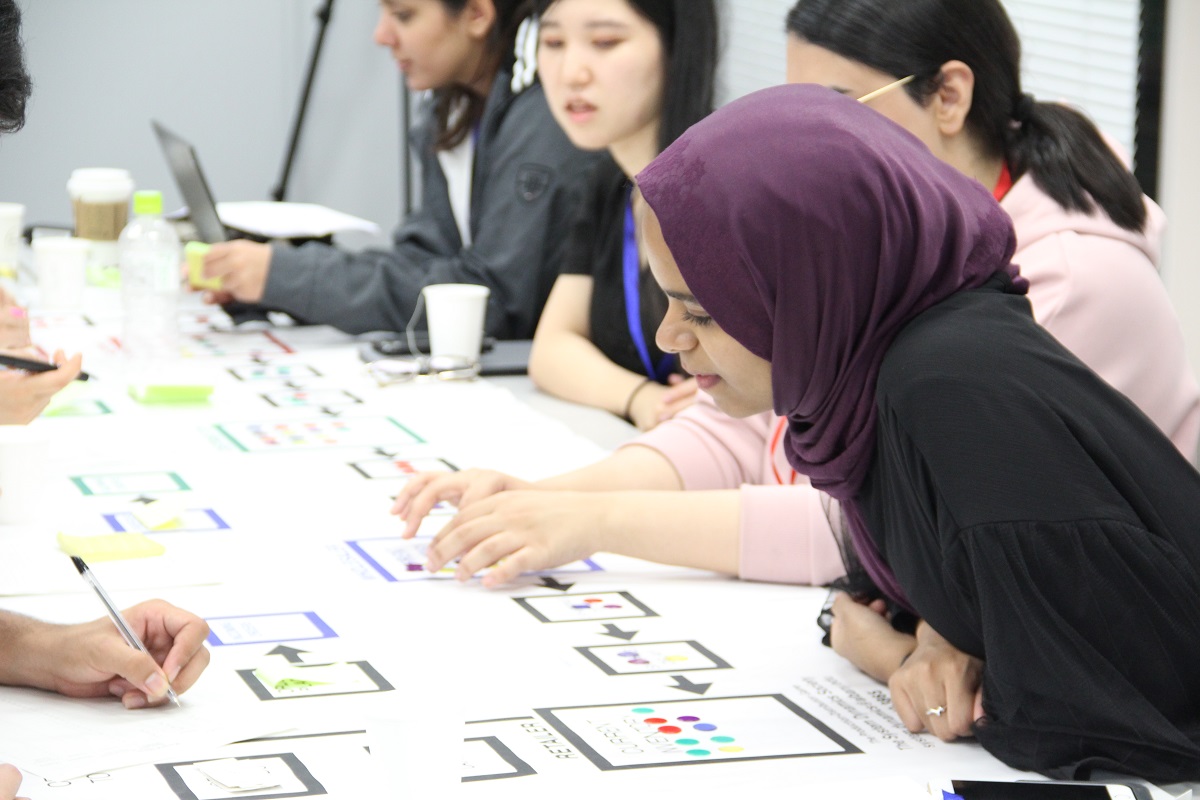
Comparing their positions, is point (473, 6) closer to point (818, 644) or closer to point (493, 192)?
point (493, 192)

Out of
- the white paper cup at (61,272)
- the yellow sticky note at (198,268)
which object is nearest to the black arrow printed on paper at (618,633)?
the yellow sticky note at (198,268)

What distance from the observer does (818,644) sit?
4.39 ft

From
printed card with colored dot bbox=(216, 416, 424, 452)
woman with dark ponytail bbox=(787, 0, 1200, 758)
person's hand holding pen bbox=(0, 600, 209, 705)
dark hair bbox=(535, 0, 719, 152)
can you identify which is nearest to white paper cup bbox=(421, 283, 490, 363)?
printed card with colored dot bbox=(216, 416, 424, 452)

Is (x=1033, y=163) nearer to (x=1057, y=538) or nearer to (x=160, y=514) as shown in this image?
(x=1057, y=538)

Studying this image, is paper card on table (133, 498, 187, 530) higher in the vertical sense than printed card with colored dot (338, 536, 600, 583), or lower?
higher

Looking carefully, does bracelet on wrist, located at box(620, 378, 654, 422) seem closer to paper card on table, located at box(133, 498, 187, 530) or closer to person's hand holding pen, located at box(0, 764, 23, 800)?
paper card on table, located at box(133, 498, 187, 530)

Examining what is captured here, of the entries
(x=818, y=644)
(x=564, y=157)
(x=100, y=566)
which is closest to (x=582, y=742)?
(x=818, y=644)

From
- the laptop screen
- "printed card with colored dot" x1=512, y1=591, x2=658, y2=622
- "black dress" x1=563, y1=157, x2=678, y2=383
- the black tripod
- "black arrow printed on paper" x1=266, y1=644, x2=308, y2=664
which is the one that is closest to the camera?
"black arrow printed on paper" x1=266, y1=644, x2=308, y2=664

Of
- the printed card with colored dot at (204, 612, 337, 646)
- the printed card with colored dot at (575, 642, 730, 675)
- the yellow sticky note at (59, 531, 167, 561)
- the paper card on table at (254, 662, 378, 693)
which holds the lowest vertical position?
the printed card with colored dot at (575, 642, 730, 675)

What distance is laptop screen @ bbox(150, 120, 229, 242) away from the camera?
280 cm

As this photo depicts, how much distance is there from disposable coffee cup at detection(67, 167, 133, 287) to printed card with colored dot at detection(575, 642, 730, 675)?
2.06 m

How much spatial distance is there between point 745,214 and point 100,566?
0.78 meters

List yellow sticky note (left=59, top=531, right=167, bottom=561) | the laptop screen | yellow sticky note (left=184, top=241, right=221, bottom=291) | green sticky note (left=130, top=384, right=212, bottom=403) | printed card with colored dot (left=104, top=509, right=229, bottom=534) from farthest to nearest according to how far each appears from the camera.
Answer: the laptop screen < yellow sticky note (left=184, top=241, right=221, bottom=291) < green sticky note (left=130, top=384, right=212, bottom=403) < printed card with colored dot (left=104, top=509, right=229, bottom=534) < yellow sticky note (left=59, top=531, right=167, bottom=561)

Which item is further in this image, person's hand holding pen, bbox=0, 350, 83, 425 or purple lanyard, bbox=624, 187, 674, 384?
purple lanyard, bbox=624, 187, 674, 384
